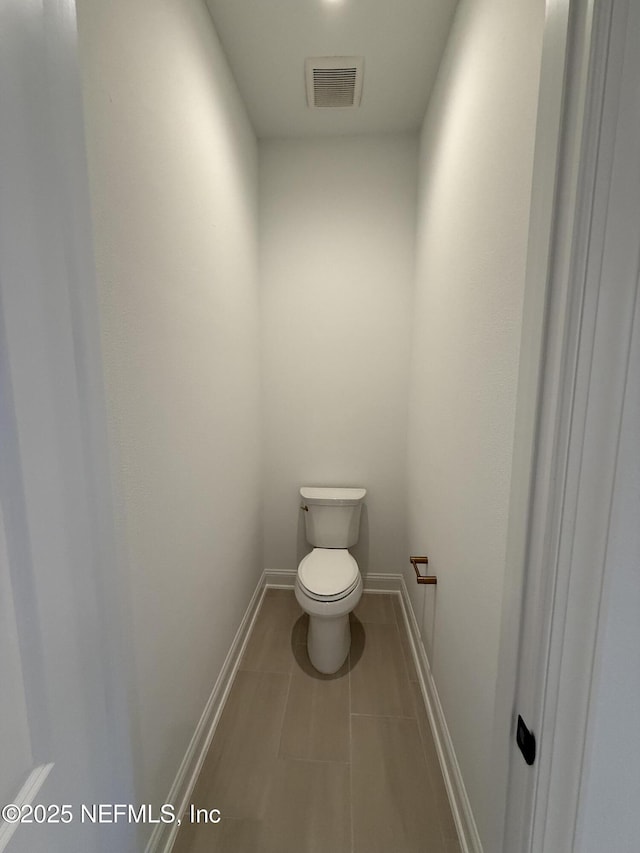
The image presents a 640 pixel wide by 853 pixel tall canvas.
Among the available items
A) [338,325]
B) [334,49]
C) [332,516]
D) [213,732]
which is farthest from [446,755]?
[334,49]

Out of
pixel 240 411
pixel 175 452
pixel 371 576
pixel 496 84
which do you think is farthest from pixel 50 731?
pixel 371 576

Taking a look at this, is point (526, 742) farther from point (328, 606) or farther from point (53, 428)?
point (328, 606)

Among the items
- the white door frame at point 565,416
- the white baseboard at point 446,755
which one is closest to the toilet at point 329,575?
the white baseboard at point 446,755

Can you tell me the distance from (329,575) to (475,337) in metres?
1.28

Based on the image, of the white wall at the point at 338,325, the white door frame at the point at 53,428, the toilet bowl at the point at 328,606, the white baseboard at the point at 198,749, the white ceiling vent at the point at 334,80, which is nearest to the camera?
the white door frame at the point at 53,428

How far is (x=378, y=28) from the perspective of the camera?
4.58 ft

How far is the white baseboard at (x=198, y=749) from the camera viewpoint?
1.06 m

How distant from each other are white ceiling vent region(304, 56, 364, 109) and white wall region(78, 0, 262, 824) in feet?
1.20

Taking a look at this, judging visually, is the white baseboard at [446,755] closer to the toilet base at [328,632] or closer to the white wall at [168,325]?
the toilet base at [328,632]

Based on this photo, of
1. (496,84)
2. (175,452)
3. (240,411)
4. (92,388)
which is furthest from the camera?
(240,411)

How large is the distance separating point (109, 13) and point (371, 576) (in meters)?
2.57

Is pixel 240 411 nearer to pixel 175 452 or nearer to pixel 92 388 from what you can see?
pixel 175 452

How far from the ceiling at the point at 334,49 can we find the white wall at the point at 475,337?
145 mm

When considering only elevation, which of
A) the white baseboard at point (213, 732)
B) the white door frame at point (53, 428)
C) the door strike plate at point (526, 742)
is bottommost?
the white baseboard at point (213, 732)
